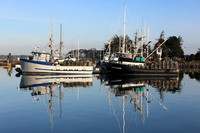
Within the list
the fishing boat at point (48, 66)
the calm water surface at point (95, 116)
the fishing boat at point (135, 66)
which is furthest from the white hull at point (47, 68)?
the calm water surface at point (95, 116)

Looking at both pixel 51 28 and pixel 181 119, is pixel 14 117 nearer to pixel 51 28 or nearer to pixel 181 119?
pixel 181 119

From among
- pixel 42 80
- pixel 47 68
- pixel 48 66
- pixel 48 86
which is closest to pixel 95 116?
pixel 48 86

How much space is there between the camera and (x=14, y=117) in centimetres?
1725

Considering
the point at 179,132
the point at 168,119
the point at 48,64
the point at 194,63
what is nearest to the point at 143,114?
the point at 168,119

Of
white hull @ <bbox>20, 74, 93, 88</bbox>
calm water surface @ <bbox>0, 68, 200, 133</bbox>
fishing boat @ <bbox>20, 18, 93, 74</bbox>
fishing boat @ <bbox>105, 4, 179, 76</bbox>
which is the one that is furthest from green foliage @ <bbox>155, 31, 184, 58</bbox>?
calm water surface @ <bbox>0, 68, 200, 133</bbox>

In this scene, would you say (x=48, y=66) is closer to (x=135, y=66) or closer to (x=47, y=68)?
(x=47, y=68)

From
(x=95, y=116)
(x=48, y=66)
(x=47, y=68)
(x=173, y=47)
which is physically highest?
(x=173, y=47)

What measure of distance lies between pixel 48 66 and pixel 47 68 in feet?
1.80

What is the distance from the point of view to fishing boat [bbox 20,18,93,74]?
57344 mm

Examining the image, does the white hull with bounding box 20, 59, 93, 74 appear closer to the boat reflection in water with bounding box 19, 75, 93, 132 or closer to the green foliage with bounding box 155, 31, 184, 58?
the boat reflection in water with bounding box 19, 75, 93, 132

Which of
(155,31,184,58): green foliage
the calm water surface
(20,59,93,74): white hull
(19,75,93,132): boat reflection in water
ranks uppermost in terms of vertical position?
(155,31,184,58): green foliage

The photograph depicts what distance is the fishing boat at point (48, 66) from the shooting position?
5734 cm

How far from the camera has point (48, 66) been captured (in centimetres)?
5859

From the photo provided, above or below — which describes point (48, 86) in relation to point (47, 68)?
below
